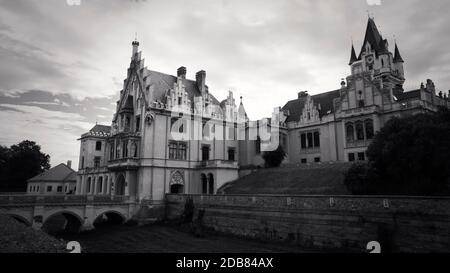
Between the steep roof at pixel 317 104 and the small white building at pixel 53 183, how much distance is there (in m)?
49.1

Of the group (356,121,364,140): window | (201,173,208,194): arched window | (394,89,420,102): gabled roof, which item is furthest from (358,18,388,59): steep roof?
(201,173,208,194): arched window

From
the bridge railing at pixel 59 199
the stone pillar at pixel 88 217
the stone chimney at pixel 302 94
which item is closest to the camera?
the bridge railing at pixel 59 199

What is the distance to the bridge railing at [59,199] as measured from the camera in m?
29.0

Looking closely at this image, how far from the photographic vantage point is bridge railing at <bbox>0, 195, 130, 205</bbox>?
28997 mm

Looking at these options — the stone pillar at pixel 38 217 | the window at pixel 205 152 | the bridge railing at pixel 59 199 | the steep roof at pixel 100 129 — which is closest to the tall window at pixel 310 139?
the window at pixel 205 152

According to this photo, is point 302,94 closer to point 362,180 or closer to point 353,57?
point 353,57

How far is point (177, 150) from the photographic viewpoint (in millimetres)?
41969

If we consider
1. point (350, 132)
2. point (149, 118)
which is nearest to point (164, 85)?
point (149, 118)

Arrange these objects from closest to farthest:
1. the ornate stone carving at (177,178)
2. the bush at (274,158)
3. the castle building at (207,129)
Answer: the castle building at (207,129) < the ornate stone carving at (177,178) < the bush at (274,158)

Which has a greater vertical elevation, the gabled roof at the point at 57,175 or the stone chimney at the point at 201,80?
the stone chimney at the point at 201,80

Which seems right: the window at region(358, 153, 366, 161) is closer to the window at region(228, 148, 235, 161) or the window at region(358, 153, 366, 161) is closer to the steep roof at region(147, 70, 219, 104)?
the window at region(228, 148, 235, 161)

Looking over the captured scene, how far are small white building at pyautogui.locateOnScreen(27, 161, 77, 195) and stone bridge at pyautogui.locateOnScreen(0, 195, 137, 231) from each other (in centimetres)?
3347

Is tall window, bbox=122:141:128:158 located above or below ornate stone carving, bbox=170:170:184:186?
above

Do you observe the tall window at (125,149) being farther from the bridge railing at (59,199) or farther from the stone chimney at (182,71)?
the stone chimney at (182,71)
